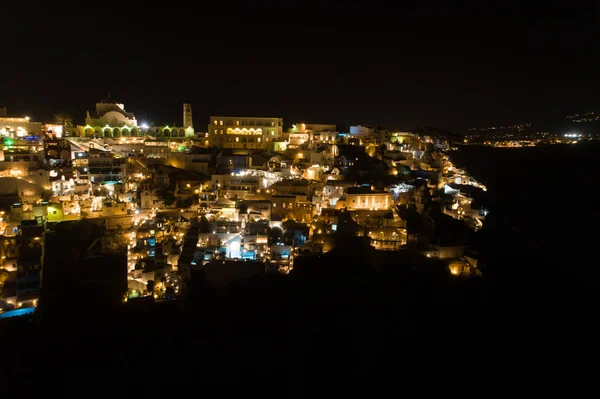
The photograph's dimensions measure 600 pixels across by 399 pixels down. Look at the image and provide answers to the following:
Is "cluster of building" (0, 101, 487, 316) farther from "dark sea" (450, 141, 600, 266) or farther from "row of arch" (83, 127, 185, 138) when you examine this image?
"dark sea" (450, 141, 600, 266)

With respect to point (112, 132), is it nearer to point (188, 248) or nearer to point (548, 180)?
point (188, 248)

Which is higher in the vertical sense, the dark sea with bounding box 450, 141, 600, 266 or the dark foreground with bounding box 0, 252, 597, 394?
the dark sea with bounding box 450, 141, 600, 266

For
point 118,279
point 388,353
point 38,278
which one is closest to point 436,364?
point 388,353

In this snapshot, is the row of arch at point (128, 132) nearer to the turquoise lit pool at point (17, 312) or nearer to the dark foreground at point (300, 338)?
the turquoise lit pool at point (17, 312)

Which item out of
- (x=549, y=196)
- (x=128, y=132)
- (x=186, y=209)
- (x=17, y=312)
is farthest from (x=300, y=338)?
(x=549, y=196)

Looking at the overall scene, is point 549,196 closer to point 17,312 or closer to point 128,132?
point 128,132

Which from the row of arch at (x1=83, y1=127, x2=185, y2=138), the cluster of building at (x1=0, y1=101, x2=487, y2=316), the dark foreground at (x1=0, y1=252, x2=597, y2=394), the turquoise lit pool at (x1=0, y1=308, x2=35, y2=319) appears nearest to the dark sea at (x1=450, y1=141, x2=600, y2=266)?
the cluster of building at (x1=0, y1=101, x2=487, y2=316)
